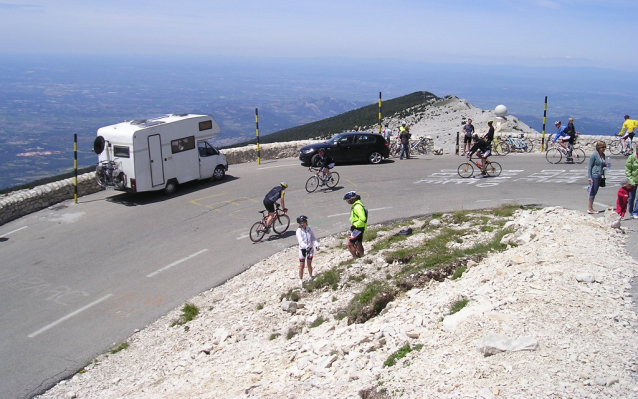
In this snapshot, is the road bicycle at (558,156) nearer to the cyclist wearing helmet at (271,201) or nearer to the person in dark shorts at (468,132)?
the person in dark shorts at (468,132)

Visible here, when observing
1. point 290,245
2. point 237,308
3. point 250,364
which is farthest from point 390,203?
point 250,364

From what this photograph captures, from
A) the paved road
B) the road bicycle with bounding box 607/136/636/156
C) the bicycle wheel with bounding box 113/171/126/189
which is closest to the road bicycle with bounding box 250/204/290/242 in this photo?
the paved road

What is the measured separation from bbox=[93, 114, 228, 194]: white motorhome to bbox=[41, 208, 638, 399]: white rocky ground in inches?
365

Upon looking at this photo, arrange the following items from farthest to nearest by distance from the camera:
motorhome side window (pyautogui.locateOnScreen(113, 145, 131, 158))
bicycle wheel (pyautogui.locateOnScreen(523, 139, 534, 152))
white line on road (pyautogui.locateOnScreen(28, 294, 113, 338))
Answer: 1. bicycle wheel (pyautogui.locateOnScreen(523, 139, 534, 152))
2. motorhome side window (pyautogui.locateOnScreen(113, 145, 131, 158))
3. white line on road (pyautogui.locateOnScreen(28, 294, 113, 338))

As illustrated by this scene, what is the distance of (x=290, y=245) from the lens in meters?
15.3

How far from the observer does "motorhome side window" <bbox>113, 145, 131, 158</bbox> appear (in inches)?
759

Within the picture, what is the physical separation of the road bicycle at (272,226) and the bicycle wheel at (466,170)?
9.55 m

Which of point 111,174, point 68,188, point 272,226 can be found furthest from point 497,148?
point 68,188

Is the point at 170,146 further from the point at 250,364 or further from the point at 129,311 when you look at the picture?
the point at 250,364

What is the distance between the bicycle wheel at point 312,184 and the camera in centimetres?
2077

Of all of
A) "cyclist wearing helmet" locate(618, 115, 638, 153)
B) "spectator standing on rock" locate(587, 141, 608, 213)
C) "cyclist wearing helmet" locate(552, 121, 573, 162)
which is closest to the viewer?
"spectator standing on rock" locate(587, 141, 608, 213)

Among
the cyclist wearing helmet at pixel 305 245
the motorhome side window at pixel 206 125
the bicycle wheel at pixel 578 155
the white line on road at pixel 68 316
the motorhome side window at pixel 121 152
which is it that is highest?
the motorhome side window at pixel 206 125

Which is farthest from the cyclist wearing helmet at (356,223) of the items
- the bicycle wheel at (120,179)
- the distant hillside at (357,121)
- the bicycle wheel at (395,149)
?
the distant hillside at (357,121)

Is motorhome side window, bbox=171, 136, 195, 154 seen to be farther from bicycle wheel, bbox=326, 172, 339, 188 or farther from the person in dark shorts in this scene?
the person in dark shorts
